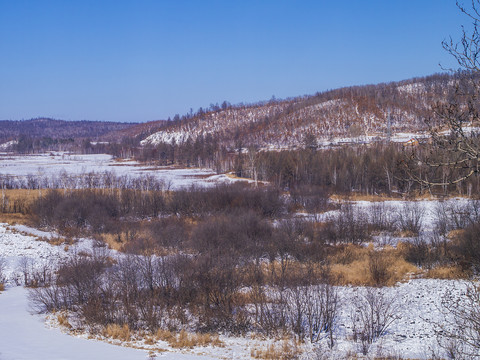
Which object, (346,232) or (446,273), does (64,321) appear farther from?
(346,232)

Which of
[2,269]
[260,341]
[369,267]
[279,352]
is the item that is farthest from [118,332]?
[369,267]

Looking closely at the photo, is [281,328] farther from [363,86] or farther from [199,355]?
[363,86]

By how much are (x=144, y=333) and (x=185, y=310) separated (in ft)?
7.26

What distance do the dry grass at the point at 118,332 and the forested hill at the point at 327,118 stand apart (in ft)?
291

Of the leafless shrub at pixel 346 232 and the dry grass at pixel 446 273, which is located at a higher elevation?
the leafless shrub at pixel 346 232

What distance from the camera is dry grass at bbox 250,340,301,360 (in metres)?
12.9

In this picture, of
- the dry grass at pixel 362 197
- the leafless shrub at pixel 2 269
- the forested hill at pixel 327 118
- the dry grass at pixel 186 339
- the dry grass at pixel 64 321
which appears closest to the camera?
the dry grass at pixel 186 339

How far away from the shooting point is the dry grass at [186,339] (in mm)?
14039

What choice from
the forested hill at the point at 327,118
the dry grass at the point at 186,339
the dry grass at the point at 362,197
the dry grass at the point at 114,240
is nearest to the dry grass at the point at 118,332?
the dry grass at the point at 186,339

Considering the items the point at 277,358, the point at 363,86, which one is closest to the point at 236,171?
the point at 277,358

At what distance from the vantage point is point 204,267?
57.5 ft

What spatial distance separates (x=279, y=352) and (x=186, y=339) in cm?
350

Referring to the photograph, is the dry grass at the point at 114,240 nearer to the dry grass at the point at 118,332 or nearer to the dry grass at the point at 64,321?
the dry grass at the point at 64,321

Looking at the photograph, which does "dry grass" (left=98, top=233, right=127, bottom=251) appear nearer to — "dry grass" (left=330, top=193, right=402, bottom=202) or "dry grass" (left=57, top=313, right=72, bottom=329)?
"dry grass" (left=57, top=313, right=72, bottom=329)
